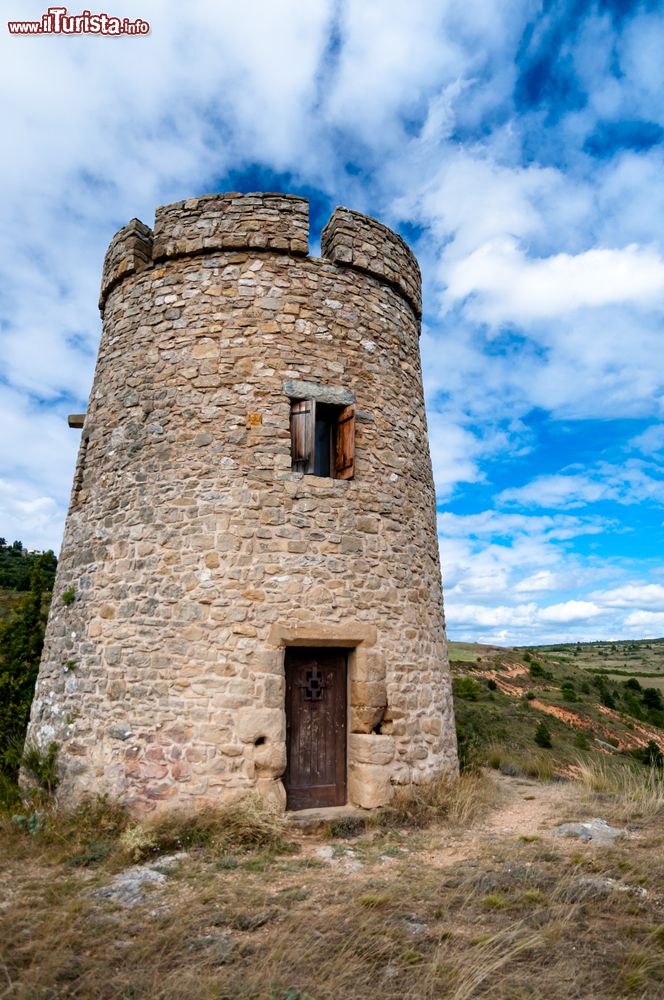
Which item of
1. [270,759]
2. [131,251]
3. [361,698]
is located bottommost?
[270,759]

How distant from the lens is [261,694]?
6.74 meters

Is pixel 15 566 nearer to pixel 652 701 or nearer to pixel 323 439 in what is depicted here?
pixel 323 439

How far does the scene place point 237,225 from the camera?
318 inches

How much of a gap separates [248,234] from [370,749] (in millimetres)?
6421

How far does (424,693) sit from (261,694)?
7.24ft

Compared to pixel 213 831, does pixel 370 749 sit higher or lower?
higher

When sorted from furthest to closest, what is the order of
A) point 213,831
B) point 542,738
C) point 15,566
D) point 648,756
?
point 15,566 < point 648,756 < point 542,738 < point 213,831

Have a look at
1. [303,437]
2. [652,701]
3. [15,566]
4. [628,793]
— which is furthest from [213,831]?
[652,701]

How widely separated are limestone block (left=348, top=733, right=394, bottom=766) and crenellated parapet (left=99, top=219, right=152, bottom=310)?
21.6ft

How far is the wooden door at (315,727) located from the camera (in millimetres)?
7133

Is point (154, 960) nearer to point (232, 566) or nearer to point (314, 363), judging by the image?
point (232, 566)

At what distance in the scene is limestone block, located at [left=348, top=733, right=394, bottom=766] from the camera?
709cm

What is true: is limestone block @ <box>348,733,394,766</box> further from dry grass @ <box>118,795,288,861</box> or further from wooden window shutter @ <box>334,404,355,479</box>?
wooden window shutter @ <box>334,404,355,479</box>

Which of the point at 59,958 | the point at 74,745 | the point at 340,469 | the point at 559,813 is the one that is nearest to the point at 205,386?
the point at 340,469
